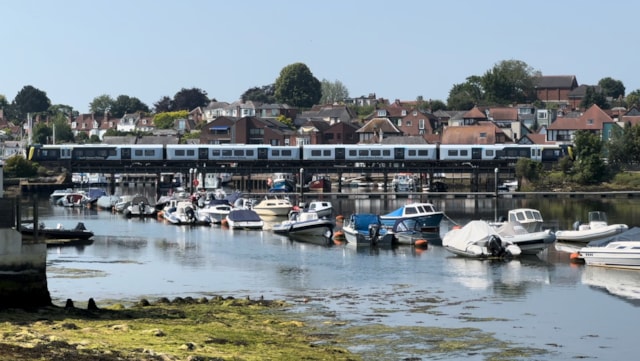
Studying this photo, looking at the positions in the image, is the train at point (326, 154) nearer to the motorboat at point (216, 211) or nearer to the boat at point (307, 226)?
the motorboat at point (216, 211)

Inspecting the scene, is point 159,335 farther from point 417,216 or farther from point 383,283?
point 417,216

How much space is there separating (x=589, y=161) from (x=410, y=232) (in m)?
66.6

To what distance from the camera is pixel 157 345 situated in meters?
28.6

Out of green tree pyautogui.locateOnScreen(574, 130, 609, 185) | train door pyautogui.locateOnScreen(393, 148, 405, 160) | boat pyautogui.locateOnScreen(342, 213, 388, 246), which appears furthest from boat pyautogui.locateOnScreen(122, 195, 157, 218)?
green tree pyautogui.locateOnScreen(574, 130, 609, 185)

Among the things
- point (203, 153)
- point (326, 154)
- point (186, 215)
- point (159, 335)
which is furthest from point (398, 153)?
point (159, 335)

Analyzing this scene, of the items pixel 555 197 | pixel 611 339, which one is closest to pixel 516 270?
pixel 611 339

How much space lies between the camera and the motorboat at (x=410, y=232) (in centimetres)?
6619

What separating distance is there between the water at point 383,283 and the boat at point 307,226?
1500 millimetres

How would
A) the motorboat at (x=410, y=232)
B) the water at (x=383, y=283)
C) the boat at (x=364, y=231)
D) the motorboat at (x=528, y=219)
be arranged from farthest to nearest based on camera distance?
the motorboat at (x=410, y=232), the boat at (x=364, y=231), the motorboat at (x=528, y=219), the water at (x=383, y=283)

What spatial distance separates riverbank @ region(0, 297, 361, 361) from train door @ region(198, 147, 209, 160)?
98.9 metres

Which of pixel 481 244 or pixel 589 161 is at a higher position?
pixel 589 161

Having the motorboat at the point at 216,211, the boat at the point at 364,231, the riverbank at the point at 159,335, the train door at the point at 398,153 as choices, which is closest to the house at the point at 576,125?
the train door at the point at 398,153

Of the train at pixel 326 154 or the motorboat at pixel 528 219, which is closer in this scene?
the motorboat at pixel 528 219

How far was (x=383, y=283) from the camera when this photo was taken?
48.5m
